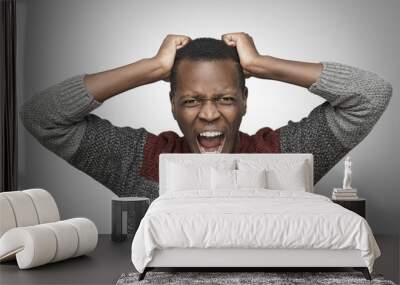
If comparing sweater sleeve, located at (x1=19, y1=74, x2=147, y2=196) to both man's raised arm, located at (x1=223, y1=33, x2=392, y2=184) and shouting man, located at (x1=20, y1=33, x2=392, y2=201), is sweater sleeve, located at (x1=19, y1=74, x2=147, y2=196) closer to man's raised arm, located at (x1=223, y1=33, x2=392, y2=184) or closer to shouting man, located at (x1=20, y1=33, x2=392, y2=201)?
shouting man, located at (x1=20, y1=33, x2=392, y2=201)

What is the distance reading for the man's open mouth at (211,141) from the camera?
7062 millimetres

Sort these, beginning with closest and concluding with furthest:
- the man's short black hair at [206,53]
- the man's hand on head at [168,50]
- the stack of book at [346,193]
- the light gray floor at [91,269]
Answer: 1. the light gray floor at [91,269]
2. the stack of book at [346,193]
3. the man's short black hair at [206,53]
4. the man's hand on head at [168,50]

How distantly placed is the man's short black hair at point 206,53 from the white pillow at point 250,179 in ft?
3.67

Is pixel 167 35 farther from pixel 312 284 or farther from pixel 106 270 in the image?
pixel 312 284

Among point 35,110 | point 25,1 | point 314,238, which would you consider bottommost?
point 314,238

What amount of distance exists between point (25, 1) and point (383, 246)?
448 cm

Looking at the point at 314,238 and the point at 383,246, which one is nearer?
the point at 314,238

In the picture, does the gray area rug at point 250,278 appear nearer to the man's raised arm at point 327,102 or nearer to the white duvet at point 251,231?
the white duvet at point 251,231

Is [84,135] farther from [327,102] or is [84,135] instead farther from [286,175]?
[327,102]

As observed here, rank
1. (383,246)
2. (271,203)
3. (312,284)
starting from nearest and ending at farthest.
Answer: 1. (312,284)
2. (271,203)
3. (383,246)

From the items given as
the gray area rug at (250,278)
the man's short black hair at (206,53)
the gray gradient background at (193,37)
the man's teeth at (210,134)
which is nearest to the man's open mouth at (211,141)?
the man's teeth at (210,134)

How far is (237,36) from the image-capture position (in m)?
7.21

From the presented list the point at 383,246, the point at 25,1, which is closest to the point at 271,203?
the point at 383,246

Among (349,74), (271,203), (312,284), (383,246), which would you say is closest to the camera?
(312,284)
